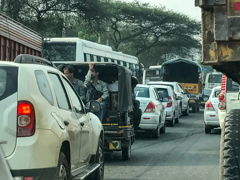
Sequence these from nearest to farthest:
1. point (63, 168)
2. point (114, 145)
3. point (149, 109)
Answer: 1. point (63, 168)
2. point (114, 145)
3. point (149, 109)

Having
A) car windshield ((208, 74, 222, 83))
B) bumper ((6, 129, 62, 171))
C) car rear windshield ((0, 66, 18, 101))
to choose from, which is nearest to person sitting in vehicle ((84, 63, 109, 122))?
car rear windshield ((0, 66, 18, 101))

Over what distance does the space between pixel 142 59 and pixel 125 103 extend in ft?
213

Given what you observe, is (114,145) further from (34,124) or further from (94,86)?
(34,124)

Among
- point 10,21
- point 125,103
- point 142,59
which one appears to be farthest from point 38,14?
point 142,59

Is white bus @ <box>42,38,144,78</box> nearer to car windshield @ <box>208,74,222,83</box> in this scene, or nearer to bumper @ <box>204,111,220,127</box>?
bumper @ <box>204,111,220,127</box>

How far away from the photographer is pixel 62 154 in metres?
5.27

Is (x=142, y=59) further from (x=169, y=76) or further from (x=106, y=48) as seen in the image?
(x=106, y=48)

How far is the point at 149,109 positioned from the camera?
14.6m

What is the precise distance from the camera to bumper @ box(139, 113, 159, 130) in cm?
1445

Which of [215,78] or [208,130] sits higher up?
[215,78]

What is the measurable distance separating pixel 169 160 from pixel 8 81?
5.83m

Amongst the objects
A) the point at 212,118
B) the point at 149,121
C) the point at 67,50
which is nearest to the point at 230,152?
the point at 149,121

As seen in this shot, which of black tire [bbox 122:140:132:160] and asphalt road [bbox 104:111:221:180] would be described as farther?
black tire [bbox 122:140:132:160]

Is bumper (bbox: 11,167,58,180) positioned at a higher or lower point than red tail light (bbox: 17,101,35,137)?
lower
